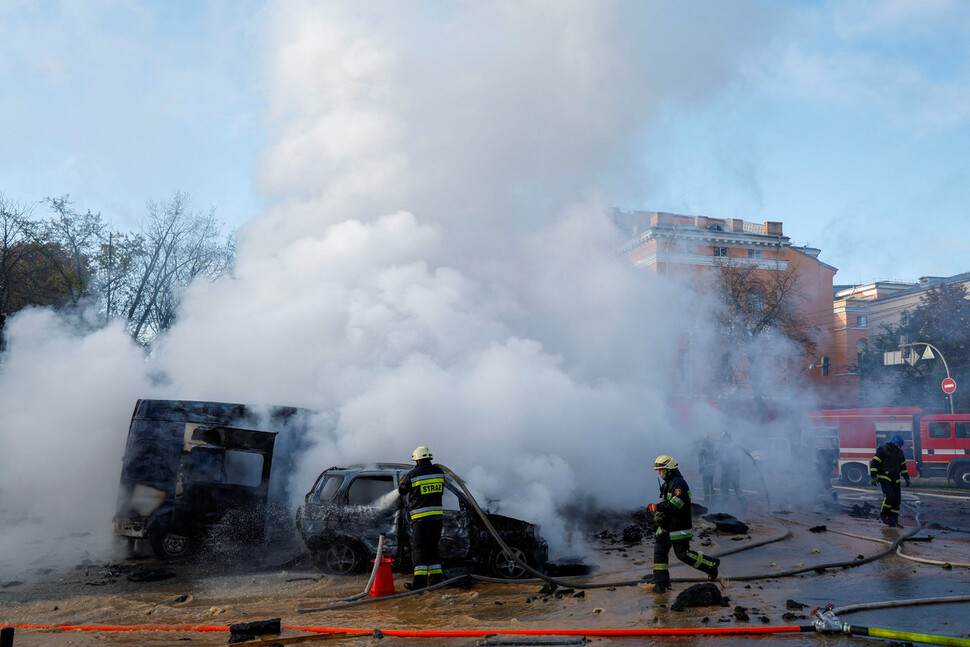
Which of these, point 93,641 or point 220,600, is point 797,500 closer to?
point 220,600

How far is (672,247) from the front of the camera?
24859 millimetres

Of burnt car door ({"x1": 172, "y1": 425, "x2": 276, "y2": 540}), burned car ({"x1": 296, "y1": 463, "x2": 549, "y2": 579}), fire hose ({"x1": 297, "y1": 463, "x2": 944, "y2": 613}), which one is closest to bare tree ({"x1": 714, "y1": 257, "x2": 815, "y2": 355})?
fire hose ({"x1": 297, "y1": 463, "x2": 944, "y2": 613})

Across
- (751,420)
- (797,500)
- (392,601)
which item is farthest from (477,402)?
(751,420)

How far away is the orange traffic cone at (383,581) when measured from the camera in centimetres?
717

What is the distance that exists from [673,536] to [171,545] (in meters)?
6.67

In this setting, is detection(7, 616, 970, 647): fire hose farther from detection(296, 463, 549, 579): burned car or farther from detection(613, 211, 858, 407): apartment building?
detection(613, 211, 858, 407): apartment building

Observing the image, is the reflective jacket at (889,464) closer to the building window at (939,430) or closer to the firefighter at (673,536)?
the firefighter at (673,536)

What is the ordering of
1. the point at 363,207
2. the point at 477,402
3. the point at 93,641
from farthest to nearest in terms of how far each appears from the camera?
the point at 363,207 < the point at 477,402 < the point at 93,641

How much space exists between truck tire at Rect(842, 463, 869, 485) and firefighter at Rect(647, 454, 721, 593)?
2043 cm

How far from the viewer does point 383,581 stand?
23.7 ft

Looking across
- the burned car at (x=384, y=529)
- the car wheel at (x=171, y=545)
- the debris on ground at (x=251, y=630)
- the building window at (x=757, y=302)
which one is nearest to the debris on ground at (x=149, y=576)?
the car wheel at (x=171, y=545)

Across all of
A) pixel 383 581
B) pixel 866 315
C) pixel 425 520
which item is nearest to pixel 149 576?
pixel 383 581

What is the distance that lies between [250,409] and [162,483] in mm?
1571

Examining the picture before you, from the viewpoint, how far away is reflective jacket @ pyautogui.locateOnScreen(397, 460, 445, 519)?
7430 millimetres
